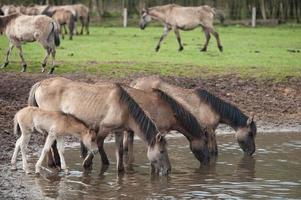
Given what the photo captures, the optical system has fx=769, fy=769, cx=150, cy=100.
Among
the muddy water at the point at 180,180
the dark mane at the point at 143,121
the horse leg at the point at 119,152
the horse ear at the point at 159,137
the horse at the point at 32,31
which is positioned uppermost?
the horse at the point at 32,31

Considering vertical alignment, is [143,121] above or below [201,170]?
above

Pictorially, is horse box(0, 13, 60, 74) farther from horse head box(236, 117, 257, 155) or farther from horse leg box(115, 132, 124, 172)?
horse leg box(115, 132, 124, 172)

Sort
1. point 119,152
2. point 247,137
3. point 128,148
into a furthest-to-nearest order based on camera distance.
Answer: point 247,137 → point 128,148 → point 119,152

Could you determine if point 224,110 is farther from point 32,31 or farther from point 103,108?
point 32,31

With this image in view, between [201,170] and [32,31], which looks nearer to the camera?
[201,170]

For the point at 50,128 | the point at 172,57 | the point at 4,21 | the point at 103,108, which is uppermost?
the point at 4,21

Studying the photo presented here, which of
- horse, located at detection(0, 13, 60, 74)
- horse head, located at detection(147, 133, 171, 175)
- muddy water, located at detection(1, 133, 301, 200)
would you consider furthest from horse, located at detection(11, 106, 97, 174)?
horse, located at detection(0, 13, 60, 74)

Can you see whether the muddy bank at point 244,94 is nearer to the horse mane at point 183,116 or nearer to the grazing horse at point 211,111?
the grazing horse at point 211,111

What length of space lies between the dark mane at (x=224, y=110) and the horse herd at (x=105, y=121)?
38cm

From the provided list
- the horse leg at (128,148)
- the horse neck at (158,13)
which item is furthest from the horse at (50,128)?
the horse neck at (158,13)

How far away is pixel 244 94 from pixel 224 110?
5.17 m

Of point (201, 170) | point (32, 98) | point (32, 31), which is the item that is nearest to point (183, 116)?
point (201, 170)

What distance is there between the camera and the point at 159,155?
39.7 ft

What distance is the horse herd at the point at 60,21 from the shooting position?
2256cm
